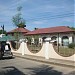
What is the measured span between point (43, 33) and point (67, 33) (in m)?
8.34

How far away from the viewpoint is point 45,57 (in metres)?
25.0

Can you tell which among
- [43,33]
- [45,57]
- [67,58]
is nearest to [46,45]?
[45,57]

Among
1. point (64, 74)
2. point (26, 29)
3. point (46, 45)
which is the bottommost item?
point (64, 74)

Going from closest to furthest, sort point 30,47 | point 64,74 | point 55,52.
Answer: point 64,74, point 55,52, point 30,47

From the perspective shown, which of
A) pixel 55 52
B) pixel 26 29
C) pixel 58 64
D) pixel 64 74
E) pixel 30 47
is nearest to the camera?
pixel 64 74

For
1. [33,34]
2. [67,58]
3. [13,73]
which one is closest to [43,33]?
[33,34]

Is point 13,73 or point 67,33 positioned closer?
point 13,73

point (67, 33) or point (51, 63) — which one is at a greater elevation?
point (67, 33)

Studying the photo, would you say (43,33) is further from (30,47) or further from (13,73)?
(13,73)

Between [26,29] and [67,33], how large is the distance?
3295 cm

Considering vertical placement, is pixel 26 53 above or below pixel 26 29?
below

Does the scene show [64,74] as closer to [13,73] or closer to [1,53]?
[13,73]

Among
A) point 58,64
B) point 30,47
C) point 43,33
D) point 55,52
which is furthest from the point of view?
point 43,33

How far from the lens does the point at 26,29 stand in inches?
3529
